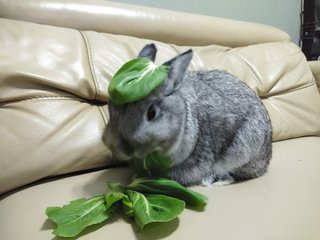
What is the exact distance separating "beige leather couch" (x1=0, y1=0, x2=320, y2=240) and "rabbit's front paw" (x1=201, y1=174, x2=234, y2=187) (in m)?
0.03

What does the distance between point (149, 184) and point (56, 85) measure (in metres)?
0.41

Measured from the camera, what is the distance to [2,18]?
3.67ft

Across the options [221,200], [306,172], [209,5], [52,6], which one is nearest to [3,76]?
[52,6]

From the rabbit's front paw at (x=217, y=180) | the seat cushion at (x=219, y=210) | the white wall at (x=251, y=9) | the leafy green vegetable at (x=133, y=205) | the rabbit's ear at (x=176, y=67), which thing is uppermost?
the rabbit's ear at (x=176, y=67)

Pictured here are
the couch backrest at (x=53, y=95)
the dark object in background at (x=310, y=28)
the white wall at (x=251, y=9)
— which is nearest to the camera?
the couch backrest at (x=53, y=95)

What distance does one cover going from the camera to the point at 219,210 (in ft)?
2.75

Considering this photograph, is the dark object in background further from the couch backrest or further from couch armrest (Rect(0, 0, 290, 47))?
the couch backrest

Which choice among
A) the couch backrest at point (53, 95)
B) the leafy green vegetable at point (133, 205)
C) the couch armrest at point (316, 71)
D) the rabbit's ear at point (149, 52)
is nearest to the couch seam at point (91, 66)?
the couch backrest at point (53, 95)

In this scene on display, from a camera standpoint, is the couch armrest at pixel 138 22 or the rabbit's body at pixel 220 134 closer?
the rabbit's body at pixel 220 134

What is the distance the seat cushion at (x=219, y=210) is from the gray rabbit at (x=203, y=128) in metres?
0.06

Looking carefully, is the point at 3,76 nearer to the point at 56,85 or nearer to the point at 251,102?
the point at 56,85

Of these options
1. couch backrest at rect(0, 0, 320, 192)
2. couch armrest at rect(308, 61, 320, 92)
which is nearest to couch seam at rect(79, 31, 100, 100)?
couch backrest at rect(0, 0, 320, 192)

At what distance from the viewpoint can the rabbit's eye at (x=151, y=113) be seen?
2.57ft

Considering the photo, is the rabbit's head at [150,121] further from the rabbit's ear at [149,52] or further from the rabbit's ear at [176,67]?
the rabbit's ear at [149,52]
